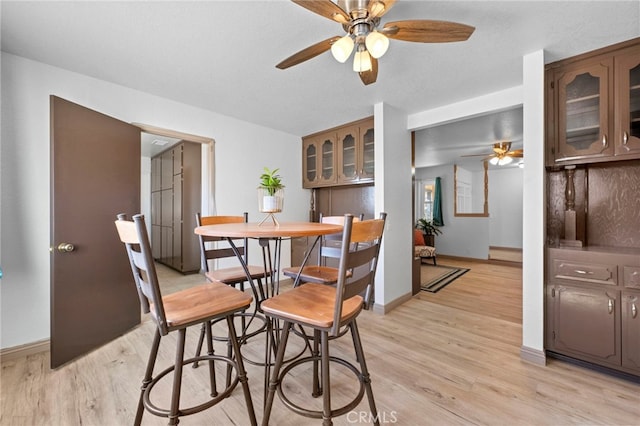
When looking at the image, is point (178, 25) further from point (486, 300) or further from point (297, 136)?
point (486, 300)

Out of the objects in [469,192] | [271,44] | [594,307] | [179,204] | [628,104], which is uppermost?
[271,44]

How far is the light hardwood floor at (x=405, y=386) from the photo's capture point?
4.75 ft

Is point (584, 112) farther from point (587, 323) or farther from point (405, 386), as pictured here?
point (405, 386)

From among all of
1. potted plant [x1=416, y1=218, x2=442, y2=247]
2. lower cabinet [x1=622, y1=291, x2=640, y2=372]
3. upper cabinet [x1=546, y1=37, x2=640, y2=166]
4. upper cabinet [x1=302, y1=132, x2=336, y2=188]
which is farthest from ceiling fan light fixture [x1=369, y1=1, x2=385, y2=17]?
potted plant [x1=416, y1=218, x2=442, y2=247]

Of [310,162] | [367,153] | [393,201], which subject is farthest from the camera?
[310,162]

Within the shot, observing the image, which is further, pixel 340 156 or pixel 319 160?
pixel 319 160

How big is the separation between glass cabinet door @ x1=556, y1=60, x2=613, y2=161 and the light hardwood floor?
164 cm

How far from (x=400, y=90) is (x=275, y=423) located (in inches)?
115

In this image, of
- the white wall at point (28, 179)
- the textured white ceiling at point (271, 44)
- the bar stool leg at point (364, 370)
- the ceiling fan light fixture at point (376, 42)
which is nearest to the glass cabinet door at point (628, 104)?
the textured white ceiling at point (271, 44)

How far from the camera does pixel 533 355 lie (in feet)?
6.47

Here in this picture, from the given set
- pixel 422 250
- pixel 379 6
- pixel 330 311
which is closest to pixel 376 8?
pixel 379 6

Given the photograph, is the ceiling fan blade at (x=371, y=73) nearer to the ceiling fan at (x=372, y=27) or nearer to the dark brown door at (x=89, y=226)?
the ceiling fan at (x=372, y=27)

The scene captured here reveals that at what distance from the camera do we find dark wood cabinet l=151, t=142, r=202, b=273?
14.6ft

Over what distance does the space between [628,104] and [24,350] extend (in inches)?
Result: 191
